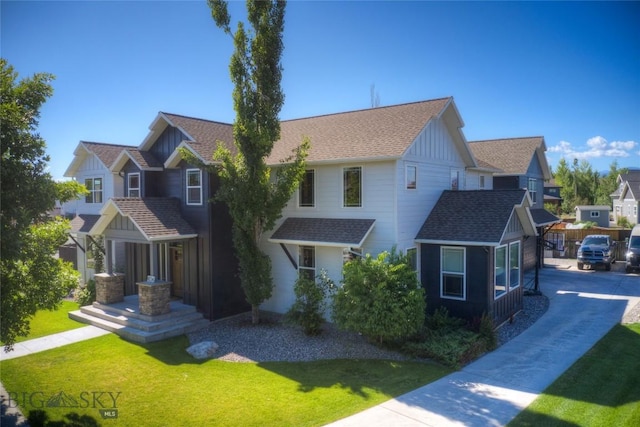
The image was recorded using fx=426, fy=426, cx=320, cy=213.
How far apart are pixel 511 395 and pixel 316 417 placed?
180 inches

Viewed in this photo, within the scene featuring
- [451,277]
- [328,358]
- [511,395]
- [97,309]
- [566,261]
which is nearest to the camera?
[511,395]

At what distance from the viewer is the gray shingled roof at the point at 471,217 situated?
13.9 meters

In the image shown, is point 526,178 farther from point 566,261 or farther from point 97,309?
point 97,309

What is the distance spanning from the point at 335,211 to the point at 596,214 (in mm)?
36290

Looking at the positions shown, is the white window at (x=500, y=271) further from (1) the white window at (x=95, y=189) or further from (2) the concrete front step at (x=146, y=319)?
(1) the white window at (x=95, y=189)

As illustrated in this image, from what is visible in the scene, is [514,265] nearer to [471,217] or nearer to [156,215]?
[471,217]

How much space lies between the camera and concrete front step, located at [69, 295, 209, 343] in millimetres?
14062

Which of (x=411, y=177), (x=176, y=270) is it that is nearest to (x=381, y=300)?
(x=411, y=177)

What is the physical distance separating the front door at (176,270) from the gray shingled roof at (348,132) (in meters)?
4.44

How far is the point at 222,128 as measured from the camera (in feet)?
62.4

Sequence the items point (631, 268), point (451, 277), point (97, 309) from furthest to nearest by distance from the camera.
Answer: point (631, 268)
point (97, 309)
point (451, 277)

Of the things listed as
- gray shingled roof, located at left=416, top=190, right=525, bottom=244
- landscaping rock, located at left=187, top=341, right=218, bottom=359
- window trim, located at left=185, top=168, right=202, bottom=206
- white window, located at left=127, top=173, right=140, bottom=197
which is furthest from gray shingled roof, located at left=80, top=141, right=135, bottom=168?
gray shingled roof, located at left=416, top=190, right=525, bottom=244

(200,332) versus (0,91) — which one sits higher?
(0,91)

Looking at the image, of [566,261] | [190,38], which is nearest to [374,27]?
[190,38]
